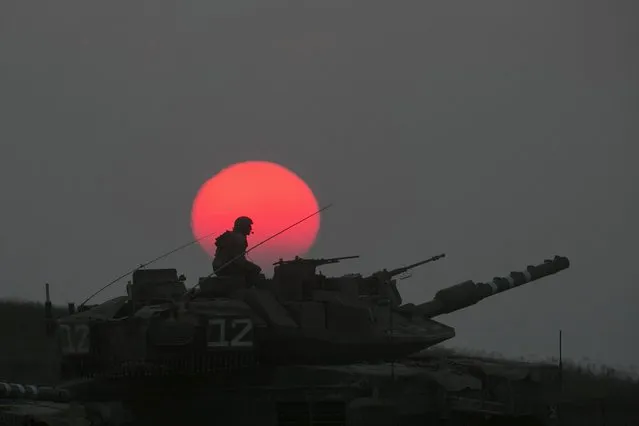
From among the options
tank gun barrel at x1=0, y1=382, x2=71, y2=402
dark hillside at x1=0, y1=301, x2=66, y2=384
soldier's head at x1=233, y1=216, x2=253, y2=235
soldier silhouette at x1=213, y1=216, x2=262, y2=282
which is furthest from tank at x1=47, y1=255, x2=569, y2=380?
dark hillside at x1=0, y1=301, x2=66, y2=384

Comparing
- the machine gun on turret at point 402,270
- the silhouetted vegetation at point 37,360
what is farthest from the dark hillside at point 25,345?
the machine gun on turret at point 402,270

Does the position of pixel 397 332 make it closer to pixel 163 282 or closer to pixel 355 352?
pixel 355 352

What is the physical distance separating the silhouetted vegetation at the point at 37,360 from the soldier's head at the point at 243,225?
666 centimetres

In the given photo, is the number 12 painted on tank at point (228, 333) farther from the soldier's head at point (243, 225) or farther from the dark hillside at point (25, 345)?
the dark hillside at point (25, 345)

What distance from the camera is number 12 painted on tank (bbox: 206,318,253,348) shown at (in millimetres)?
23281

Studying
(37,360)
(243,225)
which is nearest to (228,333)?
(243,225)

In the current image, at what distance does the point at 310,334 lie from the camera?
24109 mm

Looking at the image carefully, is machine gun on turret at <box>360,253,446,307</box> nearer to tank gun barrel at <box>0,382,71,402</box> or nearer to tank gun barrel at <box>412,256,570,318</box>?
tank gun barrel at <box>412,256,570,318</box>

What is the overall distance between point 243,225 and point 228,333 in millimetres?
3192

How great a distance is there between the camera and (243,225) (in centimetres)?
2603

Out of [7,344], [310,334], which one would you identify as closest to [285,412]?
[310,334]

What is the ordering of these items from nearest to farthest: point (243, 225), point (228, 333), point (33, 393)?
point (33, 393) → point (228, 333) → point (243, 225)

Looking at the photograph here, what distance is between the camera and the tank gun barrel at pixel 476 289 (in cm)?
2803

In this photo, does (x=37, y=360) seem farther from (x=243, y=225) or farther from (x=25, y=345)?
(x=243, y=225)
